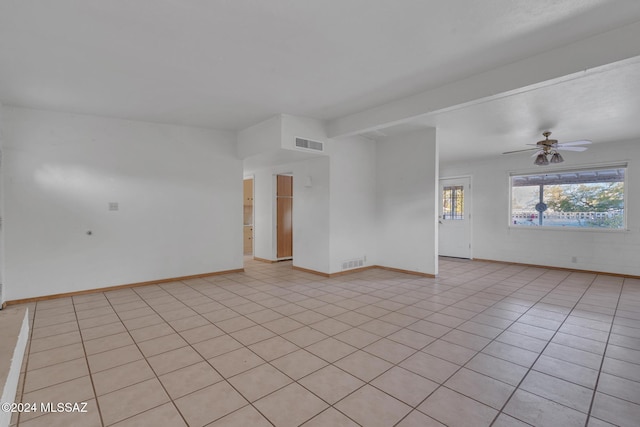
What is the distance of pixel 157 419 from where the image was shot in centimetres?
182

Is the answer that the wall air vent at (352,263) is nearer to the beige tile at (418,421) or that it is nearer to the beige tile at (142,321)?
the beige tile at (142,321)

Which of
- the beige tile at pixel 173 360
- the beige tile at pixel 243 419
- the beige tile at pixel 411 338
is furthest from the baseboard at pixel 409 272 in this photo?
the beige tile at pixel 243 419

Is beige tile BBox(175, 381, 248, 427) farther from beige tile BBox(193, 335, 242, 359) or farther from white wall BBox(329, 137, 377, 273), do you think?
white wall BBox(329, 137, 377, 273)

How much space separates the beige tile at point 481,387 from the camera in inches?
79.4

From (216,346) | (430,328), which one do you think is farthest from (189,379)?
(430,328)

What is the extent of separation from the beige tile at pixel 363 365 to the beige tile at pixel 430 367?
186 millimetres

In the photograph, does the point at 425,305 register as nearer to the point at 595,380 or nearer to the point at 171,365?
the point at 595,380

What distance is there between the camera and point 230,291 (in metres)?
4.64

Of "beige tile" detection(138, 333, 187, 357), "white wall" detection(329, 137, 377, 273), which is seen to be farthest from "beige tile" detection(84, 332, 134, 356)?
"white wall" detection(329, 137, 377, 273)

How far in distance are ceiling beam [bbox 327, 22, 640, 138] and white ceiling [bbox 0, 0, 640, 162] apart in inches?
4.2

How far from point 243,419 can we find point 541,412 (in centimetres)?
188

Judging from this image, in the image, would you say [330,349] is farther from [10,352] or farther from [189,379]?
[10,352]

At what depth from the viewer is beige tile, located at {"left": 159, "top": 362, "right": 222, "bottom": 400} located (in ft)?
6.95

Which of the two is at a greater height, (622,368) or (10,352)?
(10,352)
